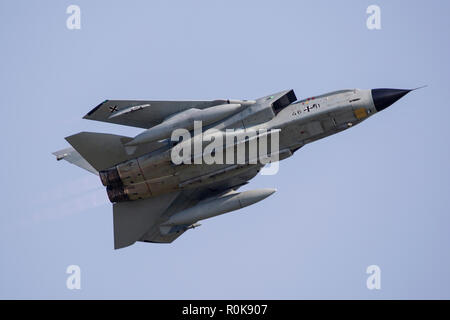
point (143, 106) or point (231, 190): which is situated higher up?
point (143, 106)

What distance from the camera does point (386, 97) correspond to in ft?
84.8

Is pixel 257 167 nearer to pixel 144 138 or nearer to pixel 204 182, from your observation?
pixel 204 182

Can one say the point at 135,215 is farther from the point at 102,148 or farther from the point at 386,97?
the point at 386,97

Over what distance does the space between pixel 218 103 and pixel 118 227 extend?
16.9ft

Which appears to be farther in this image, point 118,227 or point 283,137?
point 118,227

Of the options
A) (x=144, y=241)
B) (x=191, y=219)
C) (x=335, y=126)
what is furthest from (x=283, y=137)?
(x=144, y=241)

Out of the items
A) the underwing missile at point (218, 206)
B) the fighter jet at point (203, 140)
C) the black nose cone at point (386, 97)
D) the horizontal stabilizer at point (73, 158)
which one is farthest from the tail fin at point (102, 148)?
the black nose cone at point (386, 97)

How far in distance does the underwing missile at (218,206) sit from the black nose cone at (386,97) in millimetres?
3871

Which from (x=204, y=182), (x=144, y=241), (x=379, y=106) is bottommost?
(x=144, y=241)

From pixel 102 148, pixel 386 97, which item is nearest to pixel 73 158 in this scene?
pixel 102 148

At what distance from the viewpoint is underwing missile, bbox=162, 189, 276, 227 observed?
26.6m

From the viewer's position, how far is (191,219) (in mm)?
27438

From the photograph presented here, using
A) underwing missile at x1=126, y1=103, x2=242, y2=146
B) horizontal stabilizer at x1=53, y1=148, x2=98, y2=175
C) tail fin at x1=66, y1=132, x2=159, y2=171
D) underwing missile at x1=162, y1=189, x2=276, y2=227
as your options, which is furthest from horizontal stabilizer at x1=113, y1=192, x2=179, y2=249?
underwing missile at x1=126, y1=103, x2=242, y2=146

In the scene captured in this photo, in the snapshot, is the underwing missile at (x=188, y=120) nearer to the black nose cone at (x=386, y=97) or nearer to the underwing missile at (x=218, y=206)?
the underwing missile at (x=218, y=206)
